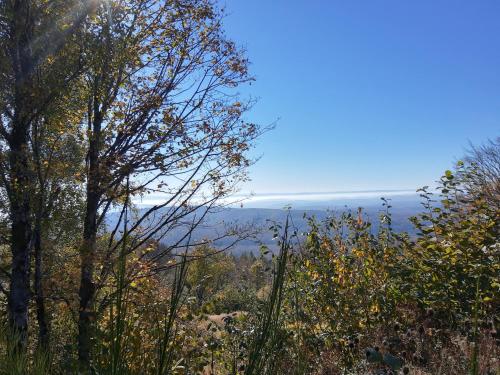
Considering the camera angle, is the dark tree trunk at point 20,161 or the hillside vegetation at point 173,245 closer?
the hillside vegetation at point 173,245

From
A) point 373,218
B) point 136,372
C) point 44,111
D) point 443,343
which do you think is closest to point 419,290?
point 443,343

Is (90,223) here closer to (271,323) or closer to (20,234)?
(20,234)

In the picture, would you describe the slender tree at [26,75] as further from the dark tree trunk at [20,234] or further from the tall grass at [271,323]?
the tall grass at [271,323]

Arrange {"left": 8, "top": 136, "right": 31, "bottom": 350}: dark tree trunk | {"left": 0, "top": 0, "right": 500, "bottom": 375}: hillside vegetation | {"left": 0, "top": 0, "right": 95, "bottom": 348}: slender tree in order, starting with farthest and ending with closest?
{"left": 8, "top": 136, "right": 31, "bottom": 350}: dark tree trunk, {"left": 0, "top": 0, "right": 95, "bottom": 348}: slender tree, {"left": 0, "top": 0, "right": 500, "bottom": 375}: hillside vegetation

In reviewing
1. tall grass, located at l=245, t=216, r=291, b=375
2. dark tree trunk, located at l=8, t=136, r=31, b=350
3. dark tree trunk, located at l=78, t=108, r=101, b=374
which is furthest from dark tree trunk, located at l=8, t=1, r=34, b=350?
tall grass, located at l=245, t=216, r=291, b=375

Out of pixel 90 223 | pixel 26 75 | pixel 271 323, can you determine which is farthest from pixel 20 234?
pixel 271 323

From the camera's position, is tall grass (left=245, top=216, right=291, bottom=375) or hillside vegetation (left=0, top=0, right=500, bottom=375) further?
hillside vegetation (left=0, top=0, right=500, bottom=375)

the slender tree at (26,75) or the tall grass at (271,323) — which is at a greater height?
the slender tree at (26,75)

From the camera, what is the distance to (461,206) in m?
4.57

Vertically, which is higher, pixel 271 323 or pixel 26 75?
pixel 26 75

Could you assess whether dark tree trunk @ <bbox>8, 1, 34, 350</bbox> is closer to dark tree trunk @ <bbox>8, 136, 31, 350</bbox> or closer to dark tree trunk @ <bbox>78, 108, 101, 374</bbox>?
dark tree trunk @ <bbox>8, 136, 31, 350</bbox>

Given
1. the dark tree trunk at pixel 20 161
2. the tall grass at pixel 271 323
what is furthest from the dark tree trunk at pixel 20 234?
the tall grass at pixel 271 323

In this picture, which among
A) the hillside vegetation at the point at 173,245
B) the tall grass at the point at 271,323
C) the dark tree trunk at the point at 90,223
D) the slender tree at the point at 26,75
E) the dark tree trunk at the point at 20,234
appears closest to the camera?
the tall grass at the point at 271,323

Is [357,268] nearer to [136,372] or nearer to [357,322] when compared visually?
[357,322]
